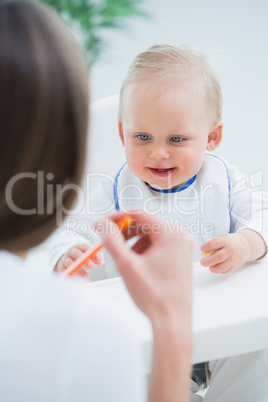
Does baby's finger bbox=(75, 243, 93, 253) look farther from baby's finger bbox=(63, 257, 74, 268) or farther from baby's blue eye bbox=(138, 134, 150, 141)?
baby's blue eye bbox=(138, 134, 150, 141)

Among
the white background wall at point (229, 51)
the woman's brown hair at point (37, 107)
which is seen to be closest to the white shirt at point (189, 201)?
the woman's brown hair at point (37, 107)

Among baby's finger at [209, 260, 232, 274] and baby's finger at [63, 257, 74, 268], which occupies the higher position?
baby's finger at [209, 260, 232, 274]

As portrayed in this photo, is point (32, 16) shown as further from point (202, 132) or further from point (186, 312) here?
point (202, 132)

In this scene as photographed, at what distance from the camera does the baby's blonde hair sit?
0.98 metres

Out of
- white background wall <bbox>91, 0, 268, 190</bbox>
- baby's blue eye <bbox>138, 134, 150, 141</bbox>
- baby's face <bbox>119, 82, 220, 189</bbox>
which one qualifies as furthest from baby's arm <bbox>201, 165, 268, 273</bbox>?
white background wall <bbox>91, 0, 268, 190</bbox>

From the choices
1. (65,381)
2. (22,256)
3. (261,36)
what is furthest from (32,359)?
(261,36)

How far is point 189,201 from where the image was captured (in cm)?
109

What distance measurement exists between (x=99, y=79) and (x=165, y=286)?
170 centimetres

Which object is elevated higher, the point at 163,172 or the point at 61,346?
the point at 61,346

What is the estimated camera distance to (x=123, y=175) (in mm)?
1109

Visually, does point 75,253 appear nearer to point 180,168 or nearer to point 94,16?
point 180,168

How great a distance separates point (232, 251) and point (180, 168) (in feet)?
0.88

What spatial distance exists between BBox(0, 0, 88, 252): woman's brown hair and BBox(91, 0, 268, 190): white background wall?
153 centimetres

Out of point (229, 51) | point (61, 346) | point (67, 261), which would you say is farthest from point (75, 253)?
point (229, 51)
